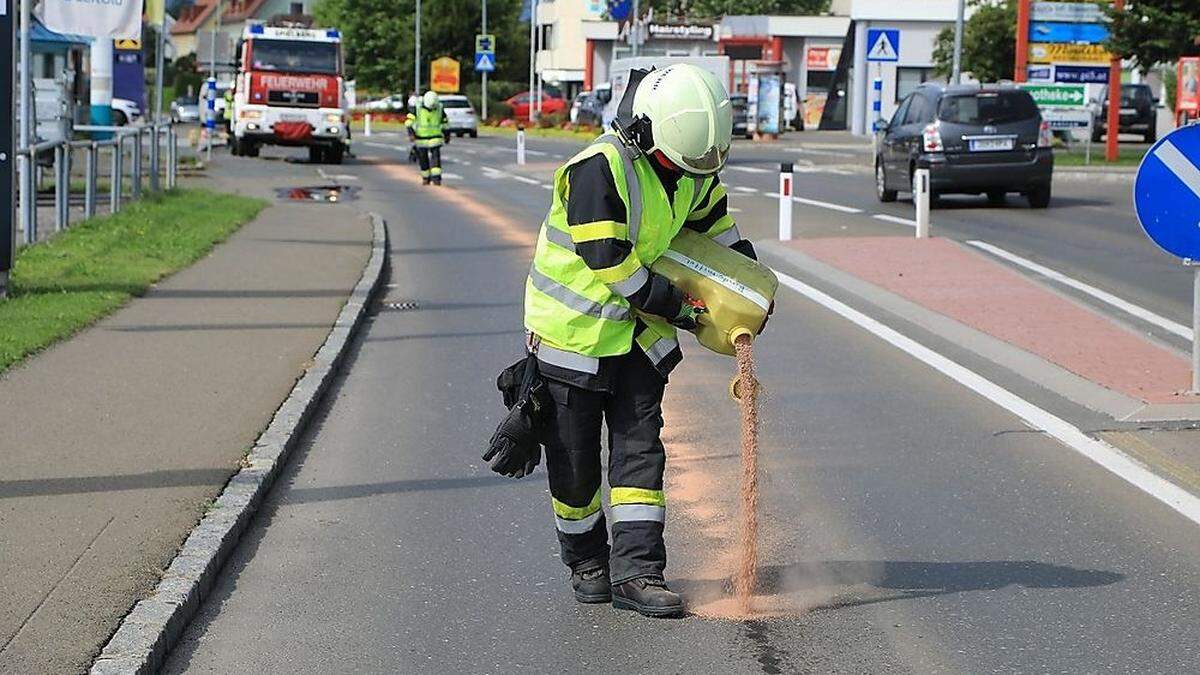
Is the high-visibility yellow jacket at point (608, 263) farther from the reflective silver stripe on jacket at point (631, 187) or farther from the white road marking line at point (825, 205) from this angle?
the white road marking line at point (825, 205)

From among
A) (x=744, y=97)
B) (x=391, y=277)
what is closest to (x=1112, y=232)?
(x=391, y=277)

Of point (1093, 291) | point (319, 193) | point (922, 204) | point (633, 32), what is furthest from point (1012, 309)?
point (633, 32)

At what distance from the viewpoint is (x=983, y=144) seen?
84.1 ft

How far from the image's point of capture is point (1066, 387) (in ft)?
35.4

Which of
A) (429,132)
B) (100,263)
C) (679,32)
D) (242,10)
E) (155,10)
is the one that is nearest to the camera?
(100,263)

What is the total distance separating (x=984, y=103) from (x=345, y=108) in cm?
2035

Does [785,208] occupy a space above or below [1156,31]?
below

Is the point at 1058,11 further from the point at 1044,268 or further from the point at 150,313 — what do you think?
Result: the point at 150,313

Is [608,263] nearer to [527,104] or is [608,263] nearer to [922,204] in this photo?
[922,204]

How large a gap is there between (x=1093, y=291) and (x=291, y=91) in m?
29.6

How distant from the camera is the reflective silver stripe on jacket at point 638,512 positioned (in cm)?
612

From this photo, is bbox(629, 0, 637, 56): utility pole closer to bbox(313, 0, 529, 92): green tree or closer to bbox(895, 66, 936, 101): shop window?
bbox(895, 66, 936, 101): shop window

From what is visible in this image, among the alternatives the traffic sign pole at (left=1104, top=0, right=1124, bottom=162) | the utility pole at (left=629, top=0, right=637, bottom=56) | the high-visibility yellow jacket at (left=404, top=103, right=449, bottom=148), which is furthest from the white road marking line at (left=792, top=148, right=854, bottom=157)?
the high-visibility yellow jacket at (left=404, top=103, right=449, bottom=148)

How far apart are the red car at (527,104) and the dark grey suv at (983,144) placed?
50.0 meters
